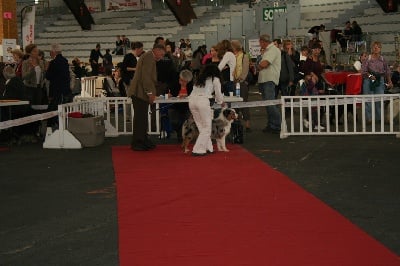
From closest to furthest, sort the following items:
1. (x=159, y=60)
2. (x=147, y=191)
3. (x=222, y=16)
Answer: (x=147, y=191) → (x=159, y=60) → (x=222, y=16)

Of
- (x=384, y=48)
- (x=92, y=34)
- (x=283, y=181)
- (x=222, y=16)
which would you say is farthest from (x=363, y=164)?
(x=92, y=34)

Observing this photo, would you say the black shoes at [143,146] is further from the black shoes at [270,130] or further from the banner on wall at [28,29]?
the banner on wall at [28,29]

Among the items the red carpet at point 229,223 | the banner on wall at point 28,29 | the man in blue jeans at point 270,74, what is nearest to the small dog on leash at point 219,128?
the red carpet at point 229,223

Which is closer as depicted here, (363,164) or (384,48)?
(363,164)

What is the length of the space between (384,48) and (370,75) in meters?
12.5

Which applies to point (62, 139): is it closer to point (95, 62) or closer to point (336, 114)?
point (336, 114)

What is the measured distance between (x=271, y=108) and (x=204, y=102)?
10.4 ft

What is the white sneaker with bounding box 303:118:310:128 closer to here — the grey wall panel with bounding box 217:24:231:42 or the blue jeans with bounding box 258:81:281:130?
the blue jeans with bounding box 258:81:281:130

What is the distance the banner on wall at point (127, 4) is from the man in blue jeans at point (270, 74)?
27712 mm

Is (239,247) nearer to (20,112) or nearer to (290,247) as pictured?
(290,247)

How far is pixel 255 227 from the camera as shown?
21.6 feet

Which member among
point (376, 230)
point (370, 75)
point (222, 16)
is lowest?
point (376, 230)

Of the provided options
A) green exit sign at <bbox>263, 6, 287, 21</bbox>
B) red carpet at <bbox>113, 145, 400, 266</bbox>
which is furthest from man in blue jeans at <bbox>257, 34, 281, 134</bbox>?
green exit sign at <bbox>263, 6, 287, 21</bbox>

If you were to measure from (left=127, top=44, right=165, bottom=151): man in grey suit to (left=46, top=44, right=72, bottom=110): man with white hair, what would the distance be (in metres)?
2.28
